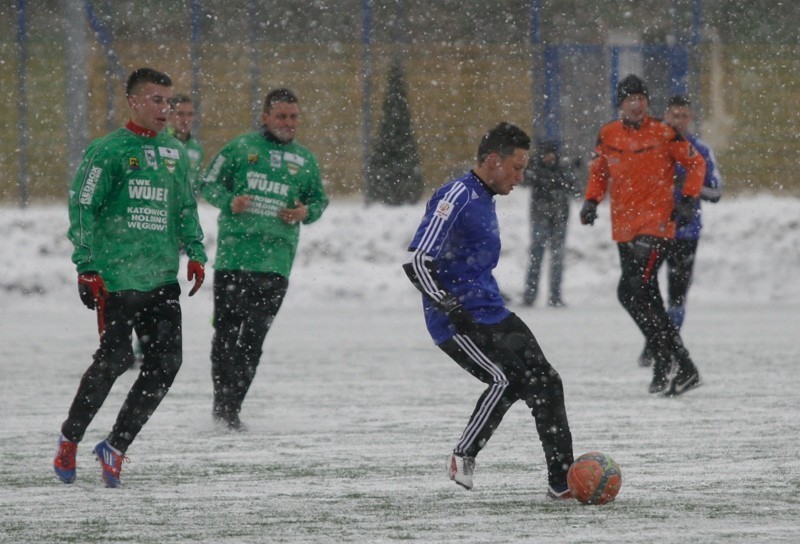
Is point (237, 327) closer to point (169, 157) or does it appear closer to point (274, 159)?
point (274, 159)

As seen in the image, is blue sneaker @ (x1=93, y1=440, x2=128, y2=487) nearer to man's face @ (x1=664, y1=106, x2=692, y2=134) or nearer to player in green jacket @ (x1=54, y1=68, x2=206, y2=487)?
player in green jacket @ (x1=54, y1=68, x2=206, y2=487)

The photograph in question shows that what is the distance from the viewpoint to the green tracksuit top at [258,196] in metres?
8.93

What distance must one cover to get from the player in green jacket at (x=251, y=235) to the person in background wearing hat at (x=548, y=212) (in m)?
9.29

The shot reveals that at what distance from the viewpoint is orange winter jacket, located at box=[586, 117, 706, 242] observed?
34.4ft

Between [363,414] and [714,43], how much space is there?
51.3 feet

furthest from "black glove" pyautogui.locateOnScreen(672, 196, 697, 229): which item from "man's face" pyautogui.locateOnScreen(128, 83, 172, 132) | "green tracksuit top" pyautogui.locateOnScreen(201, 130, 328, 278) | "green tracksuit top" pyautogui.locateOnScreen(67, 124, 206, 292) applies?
"man's face" pyautogui.locateOnScreen(128, 83, 172, 132)

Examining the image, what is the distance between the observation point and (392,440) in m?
8.30

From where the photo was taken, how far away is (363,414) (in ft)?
30.9

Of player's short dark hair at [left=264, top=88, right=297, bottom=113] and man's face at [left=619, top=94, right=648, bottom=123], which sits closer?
player's short dark hair at [left=264, top=88, right=297, bottom=113]

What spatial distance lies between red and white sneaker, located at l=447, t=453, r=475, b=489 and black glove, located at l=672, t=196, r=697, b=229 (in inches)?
173

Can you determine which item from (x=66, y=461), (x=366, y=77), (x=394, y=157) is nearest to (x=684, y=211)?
(x=66, y=461)

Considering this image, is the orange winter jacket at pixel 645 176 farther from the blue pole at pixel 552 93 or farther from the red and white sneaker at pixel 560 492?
the blue pole at pixel 552 93

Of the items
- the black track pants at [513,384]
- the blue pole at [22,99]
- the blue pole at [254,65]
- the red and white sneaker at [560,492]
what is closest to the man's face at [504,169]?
the black track pants at [513,384]

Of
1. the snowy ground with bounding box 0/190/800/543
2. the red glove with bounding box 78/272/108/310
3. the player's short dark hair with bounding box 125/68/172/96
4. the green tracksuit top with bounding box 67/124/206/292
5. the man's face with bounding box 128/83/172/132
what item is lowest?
the snowy ground with bounding box 0/190/800/543
